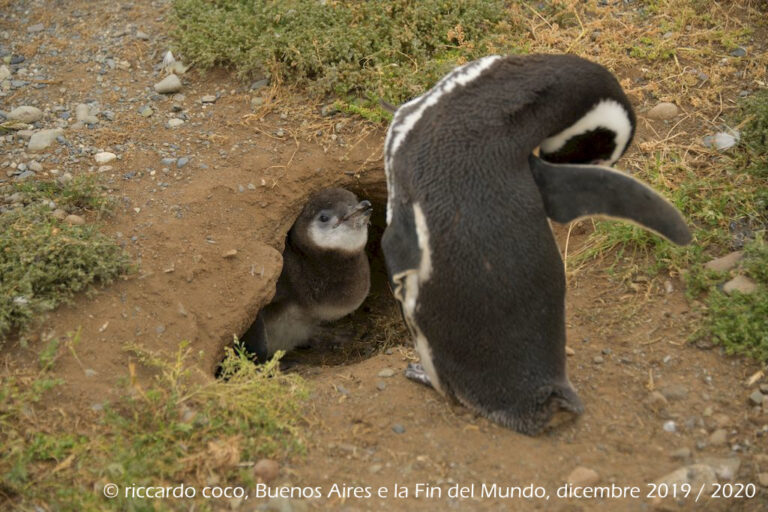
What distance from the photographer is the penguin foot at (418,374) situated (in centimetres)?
342

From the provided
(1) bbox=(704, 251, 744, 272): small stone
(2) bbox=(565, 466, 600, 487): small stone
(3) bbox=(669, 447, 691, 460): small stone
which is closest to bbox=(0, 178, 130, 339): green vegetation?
(2) bbox=(565, 466, 600, 487): small stone

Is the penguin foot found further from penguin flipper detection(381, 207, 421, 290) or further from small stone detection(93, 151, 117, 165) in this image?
small stone detection(93, 151, 117, 165)

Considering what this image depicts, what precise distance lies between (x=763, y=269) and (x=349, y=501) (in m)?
2.11

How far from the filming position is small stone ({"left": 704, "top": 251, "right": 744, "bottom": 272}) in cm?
363

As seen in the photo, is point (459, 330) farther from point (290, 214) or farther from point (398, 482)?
point (290, 214)

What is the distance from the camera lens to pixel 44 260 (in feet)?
11.5

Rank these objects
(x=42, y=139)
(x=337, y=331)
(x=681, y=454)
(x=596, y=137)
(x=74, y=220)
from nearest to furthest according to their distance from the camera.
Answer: (x=681, y=454) → (x=596, y=137) → (x=74, y=220) → (x=42, y=139) → (x=337, y=331)

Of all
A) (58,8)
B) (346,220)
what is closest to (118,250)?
(346,220)

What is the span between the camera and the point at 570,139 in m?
3.20

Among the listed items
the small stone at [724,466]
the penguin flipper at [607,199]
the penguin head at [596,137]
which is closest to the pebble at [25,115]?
the penguin head at [596,137]

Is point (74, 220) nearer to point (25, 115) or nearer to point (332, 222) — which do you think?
point (25, 115)

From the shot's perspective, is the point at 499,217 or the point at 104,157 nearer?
the point at 499,217

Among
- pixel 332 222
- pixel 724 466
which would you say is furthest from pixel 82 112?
pixel 724 466

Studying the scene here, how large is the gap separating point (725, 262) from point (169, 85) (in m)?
3.37
